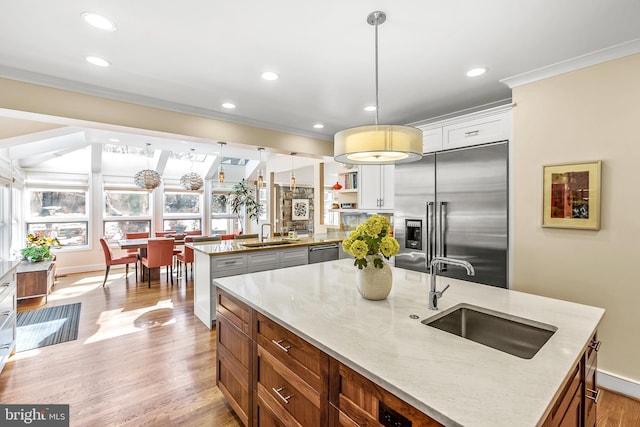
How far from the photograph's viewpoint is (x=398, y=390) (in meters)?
0.88

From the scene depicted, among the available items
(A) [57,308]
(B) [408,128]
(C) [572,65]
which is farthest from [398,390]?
(A) [57,308]

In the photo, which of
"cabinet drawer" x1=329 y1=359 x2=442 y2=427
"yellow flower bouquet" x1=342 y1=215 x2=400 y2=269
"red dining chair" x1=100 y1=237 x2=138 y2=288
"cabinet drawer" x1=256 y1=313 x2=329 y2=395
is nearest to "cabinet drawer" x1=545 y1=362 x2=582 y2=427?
"cabinet drawer" x1=329 y1=359 x2=442 y2=427

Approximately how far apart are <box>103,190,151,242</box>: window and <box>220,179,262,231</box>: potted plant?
2137 mm

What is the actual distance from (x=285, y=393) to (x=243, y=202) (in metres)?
7.57

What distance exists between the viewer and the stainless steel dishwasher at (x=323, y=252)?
4418 mm

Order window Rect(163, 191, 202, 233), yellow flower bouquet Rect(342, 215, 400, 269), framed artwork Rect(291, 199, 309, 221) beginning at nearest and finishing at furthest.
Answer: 1. yellow flower bouquet Rect(342, 215, 400, 269)
2. window Rect(163, 191, 202, 233)
3. framed artwork Rect(291, 199, 309, 221)

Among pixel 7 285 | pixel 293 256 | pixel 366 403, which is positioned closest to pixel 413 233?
pixel 293 256

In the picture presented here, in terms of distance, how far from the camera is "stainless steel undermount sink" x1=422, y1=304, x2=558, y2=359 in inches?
53.2

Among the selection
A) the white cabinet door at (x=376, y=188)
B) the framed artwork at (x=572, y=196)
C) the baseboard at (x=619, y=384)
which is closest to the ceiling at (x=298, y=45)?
the framed artwork at (x=572, y=196)

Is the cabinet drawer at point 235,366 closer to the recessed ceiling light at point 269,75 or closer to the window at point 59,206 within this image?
the recessed ceiling light at point 269,75

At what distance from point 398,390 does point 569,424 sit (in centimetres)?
85

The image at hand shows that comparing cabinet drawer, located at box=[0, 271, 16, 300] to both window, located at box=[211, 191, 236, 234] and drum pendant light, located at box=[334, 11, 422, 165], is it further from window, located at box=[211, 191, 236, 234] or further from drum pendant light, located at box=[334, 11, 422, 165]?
window, located at box=[211, 191, 236, 234]

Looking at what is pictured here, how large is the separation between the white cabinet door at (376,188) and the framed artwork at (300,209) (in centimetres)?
435

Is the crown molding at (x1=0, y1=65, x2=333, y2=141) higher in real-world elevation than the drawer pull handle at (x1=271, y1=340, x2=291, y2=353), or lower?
higher
